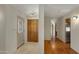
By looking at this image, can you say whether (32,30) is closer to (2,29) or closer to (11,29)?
(11,29)

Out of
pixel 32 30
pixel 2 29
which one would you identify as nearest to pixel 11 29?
pixel 2 29

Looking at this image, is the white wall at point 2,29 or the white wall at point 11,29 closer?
the white wall at point 2,29

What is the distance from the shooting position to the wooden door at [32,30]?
348cm

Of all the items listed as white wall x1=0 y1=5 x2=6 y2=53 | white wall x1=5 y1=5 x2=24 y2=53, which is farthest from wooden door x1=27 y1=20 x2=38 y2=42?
white wall x1=0 y1=5 x2=6 y2=53

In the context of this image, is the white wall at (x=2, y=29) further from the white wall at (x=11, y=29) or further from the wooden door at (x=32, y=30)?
the wooden door at (x=32, y=30)

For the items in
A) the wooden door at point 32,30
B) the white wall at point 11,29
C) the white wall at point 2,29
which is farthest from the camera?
the wooden door at point 32,30

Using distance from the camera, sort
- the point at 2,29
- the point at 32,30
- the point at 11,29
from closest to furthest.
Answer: the point at 2,29 → the point at 11,29 → the point at 32,30

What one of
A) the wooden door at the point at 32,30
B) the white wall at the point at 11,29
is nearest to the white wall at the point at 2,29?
the white wall at the point at 11,29

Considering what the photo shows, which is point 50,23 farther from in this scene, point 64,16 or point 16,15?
point 16,15

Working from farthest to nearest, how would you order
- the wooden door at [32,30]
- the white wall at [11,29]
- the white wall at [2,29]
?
the wooden door at [32,30], the white wall at [11,29], the white wall at [2,29]

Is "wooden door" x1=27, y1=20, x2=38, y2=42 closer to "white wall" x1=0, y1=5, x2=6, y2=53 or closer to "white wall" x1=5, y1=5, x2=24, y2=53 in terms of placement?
"white wall" x1=5, y1=5, x2=24, y2=53

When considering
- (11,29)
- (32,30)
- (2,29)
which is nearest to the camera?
(2,29)

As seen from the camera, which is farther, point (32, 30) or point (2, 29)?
point (32, 30)

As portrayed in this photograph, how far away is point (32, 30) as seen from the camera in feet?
11.9
